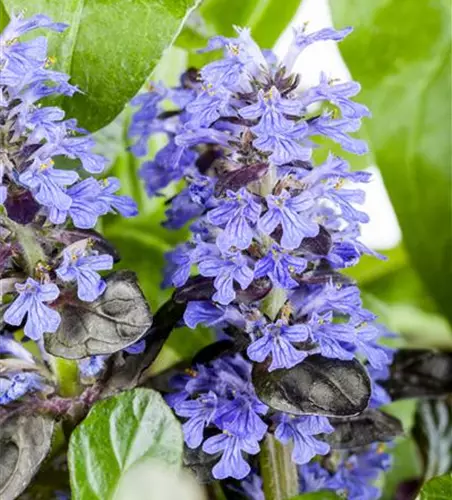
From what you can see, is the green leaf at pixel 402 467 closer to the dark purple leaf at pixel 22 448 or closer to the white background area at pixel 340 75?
the white background area at pixel 340 75

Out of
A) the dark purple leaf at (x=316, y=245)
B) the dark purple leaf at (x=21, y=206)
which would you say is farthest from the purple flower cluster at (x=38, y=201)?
the dark purple leaf at (x=316, y=245)

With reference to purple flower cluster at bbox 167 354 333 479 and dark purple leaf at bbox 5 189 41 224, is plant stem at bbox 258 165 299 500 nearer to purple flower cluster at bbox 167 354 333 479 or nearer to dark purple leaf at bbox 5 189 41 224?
purple flower cluster at bbox 167 354 333 479

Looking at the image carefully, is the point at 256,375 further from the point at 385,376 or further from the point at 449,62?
the point at 449,62

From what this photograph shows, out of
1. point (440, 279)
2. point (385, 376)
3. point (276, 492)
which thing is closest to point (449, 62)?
point (440, 279)

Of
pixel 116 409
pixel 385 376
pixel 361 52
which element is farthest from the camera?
pixel 361 52

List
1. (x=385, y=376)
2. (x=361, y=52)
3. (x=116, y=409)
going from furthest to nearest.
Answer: (x=361, y=52)
(x=385, y=376)
(x=116, y=409)

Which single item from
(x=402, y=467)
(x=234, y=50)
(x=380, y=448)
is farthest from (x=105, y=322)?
(x=402, y=467)

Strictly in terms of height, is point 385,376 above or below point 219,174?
below
